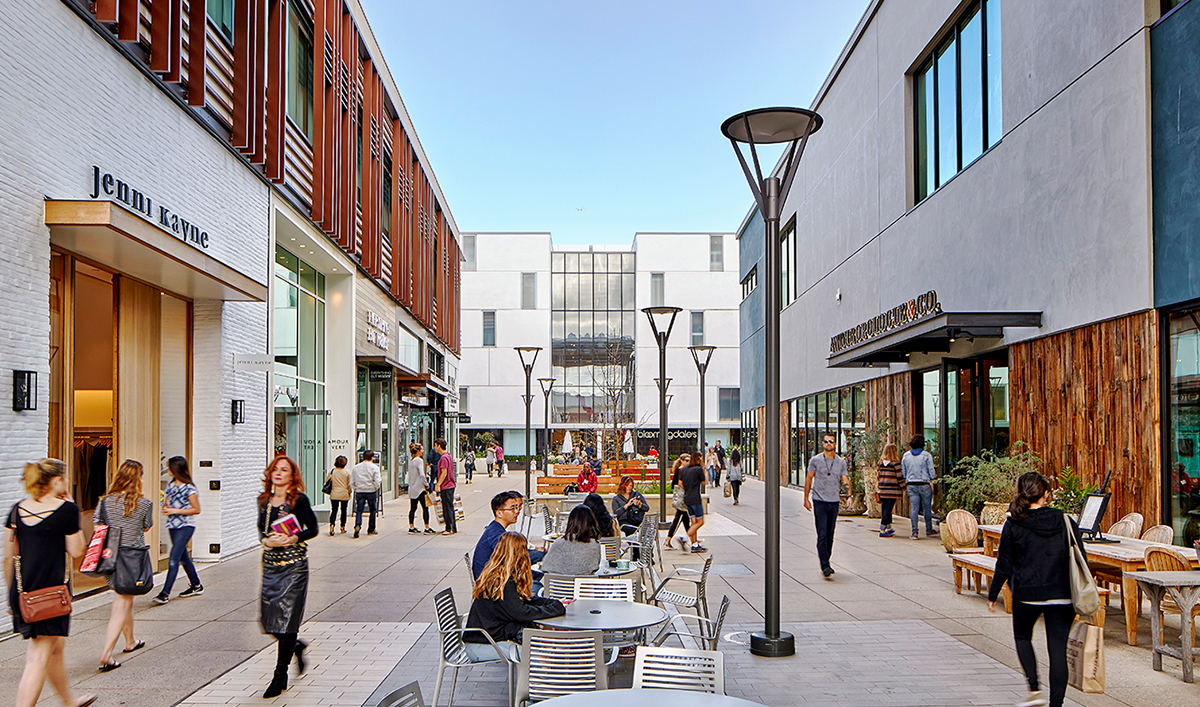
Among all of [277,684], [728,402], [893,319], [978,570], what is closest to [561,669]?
[277,684]

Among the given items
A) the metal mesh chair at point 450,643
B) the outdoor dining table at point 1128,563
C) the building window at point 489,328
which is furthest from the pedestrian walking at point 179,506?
the building window at point 489,328

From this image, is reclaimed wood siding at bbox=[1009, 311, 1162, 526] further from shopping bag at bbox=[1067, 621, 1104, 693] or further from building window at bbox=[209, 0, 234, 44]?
building window at bbox=[209, 0, 234, 44]

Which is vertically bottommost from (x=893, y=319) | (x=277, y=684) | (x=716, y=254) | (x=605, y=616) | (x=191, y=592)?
(x=191, y=592)

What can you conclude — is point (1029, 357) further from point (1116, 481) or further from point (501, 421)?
point (501, 421)

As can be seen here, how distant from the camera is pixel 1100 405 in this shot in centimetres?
1283

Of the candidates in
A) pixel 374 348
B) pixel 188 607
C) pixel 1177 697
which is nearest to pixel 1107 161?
pixel 1177 697

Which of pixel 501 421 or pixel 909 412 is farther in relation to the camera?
pixel 501 421

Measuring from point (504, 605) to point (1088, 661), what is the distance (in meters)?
4.11

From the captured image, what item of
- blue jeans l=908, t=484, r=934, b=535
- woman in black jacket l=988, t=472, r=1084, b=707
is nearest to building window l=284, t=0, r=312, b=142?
blue jeans l=908, t=484, r=934, b=535

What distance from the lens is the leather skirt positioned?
6934mm

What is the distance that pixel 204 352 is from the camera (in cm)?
1422

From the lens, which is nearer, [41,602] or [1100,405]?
[41,602]

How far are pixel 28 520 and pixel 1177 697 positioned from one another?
806 centimetres

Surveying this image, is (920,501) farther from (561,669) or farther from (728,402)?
(728,402)
